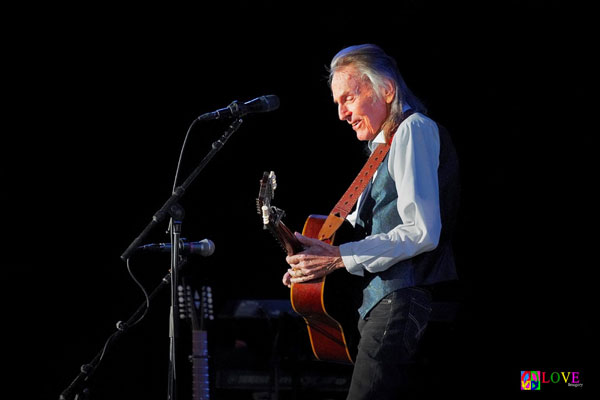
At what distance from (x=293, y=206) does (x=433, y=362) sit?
172 centimetres

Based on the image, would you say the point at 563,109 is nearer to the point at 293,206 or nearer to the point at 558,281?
the point at 558,281

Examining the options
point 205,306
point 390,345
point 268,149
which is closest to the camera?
point 390,345

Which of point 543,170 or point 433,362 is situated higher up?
point 543,170

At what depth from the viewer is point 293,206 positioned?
5.45 m

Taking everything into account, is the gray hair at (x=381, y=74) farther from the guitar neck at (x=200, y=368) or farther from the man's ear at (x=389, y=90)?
the guitar neck at (x=200, y=368)

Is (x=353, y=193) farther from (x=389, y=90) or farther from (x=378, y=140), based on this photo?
(x=389, y=90)

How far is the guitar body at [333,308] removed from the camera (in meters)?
2.46

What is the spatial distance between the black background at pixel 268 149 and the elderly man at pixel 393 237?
256 centimetres

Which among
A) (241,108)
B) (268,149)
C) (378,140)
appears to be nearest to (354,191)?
(378,140)

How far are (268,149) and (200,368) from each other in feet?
6.58

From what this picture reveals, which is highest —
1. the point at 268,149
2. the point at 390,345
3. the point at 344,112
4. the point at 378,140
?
the point at 268,149

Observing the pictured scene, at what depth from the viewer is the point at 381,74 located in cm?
243

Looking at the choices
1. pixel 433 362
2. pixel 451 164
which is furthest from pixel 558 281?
pixel 451 164

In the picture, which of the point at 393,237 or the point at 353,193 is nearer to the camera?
the point at 393,237
